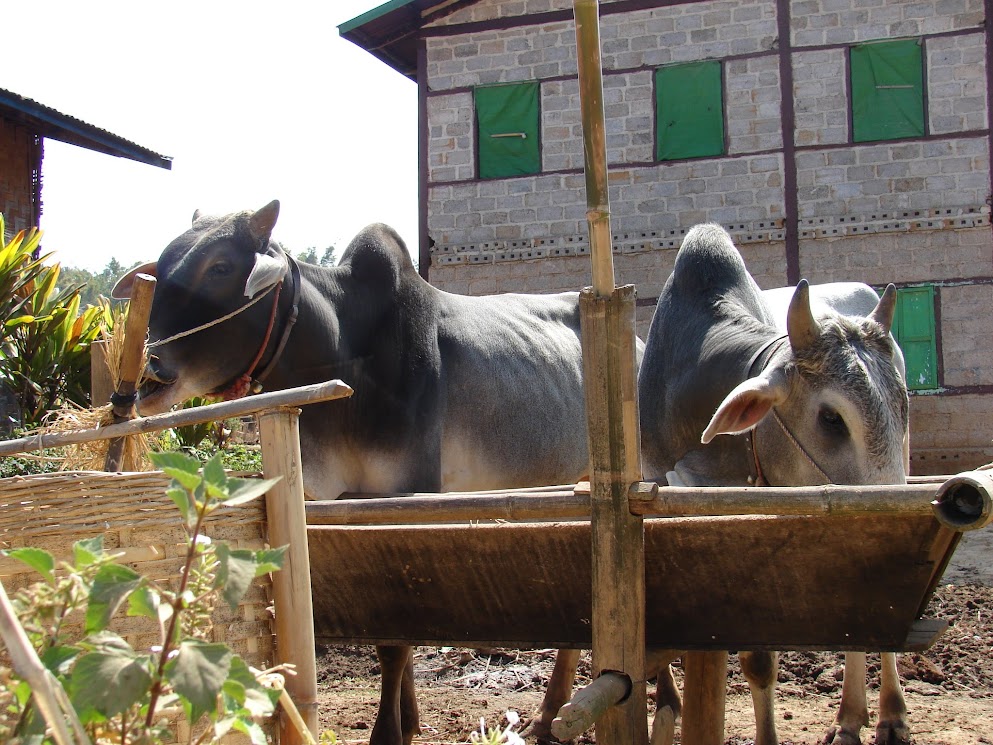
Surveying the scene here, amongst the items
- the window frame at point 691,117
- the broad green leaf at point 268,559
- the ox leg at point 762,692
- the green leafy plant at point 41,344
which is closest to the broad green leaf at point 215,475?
the broad green leaf at point 268,559

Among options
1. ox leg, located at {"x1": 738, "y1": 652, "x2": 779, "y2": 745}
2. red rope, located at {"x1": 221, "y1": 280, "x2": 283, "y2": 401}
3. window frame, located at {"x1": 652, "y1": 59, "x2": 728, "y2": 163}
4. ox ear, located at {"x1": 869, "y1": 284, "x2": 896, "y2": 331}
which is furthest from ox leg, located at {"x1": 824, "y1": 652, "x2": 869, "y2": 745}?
window frame, located at {"x1": 652, "y1": 59, "x2": 728, "y2": 163}

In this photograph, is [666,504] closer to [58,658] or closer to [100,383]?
[58,658]

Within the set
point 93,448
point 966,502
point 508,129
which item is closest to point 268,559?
point 966,502

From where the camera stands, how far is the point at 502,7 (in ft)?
40.2

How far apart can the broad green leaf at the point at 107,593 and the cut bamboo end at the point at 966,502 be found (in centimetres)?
162

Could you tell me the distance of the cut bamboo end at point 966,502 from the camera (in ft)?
6.97

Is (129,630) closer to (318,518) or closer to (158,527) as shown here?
(158,527)

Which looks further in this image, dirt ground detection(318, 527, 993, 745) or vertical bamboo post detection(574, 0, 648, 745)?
dirt ground detection(318, 527, 993, 745)

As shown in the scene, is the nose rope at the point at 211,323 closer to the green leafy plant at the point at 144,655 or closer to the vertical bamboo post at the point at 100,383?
the vertical bamboo post at the point at 100,383

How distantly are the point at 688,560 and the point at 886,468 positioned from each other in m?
0.92

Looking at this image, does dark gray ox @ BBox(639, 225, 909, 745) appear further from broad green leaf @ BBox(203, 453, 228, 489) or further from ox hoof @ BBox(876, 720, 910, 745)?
broad green leaf @ BBox(203, 453, 228, 489)

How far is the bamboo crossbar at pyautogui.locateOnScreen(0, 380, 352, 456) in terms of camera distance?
7.00 feet

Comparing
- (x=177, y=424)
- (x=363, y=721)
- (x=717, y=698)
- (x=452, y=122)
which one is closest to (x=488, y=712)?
(x=363, y=721)

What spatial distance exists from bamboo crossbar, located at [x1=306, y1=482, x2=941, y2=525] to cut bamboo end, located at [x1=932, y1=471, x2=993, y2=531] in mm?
76
